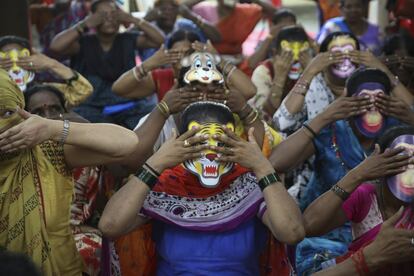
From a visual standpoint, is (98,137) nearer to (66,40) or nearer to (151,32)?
(66,40)

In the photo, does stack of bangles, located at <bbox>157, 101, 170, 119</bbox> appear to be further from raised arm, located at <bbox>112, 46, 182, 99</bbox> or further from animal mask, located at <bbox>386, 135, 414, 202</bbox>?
animal mask, located at <bbox>386, 135, 414, 202</bbox>

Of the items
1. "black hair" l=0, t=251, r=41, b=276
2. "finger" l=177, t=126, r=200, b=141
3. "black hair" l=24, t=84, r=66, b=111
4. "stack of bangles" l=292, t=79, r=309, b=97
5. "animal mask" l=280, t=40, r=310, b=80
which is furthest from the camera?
"animal mask" l=280, t=40, r=310, b=80

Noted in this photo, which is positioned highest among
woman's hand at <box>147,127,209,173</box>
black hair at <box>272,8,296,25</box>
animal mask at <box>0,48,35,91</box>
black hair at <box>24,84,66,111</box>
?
woman's hand at <box>147,127,209,173</box>

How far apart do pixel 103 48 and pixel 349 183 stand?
129 inches

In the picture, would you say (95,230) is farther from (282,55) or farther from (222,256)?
(282,55)

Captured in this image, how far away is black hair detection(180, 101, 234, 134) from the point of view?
334 cm

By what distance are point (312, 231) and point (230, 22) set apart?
4.42 metres

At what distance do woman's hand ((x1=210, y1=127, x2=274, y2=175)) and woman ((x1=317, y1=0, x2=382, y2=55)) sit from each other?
350 centimetres

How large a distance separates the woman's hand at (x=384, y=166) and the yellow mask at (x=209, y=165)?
20.9 inches

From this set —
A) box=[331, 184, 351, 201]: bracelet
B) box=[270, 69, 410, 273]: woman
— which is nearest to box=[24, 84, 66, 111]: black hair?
box=[270, 69, 410, 273]: woman

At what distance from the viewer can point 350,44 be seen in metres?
5.00

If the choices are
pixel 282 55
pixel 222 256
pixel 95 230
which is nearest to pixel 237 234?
pixel 222 256

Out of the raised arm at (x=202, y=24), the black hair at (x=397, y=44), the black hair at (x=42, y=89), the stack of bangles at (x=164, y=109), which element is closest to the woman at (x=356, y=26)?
the black hair at (x=397, y=44)

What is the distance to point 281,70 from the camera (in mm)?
5488
